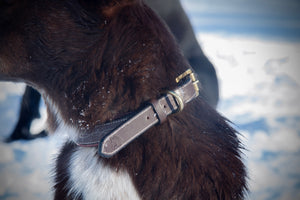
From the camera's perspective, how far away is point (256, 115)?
87 centimetres

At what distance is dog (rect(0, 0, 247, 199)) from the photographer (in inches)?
15.3

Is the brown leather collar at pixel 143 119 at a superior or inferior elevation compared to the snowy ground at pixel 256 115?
superior

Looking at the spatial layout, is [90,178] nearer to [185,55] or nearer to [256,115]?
[185,55]

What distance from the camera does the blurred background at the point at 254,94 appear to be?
84cm

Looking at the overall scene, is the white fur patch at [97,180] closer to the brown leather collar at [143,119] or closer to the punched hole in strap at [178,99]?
the brown leather collar at [143,119]

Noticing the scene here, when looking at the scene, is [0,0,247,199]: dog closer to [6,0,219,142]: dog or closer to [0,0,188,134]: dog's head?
[0,0,188,134]: dog's head

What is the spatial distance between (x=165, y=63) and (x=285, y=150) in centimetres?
88

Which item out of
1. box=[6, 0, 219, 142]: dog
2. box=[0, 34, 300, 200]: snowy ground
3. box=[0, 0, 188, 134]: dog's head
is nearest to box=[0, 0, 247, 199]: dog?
box=[0, 0, 188, 134]: dog's head

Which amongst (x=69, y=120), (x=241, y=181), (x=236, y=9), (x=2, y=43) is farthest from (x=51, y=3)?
(x=236, y=9)

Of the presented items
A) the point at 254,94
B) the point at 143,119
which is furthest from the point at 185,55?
the point at 143,119

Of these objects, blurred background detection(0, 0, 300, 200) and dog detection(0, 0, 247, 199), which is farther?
blurred background detection(0, 0, 300, 200)

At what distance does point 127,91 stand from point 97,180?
0.23 metres

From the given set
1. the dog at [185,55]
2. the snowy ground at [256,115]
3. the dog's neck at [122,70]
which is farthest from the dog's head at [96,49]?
the snowy ground at [256,115]

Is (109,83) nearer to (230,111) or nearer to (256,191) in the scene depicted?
(230,111)
